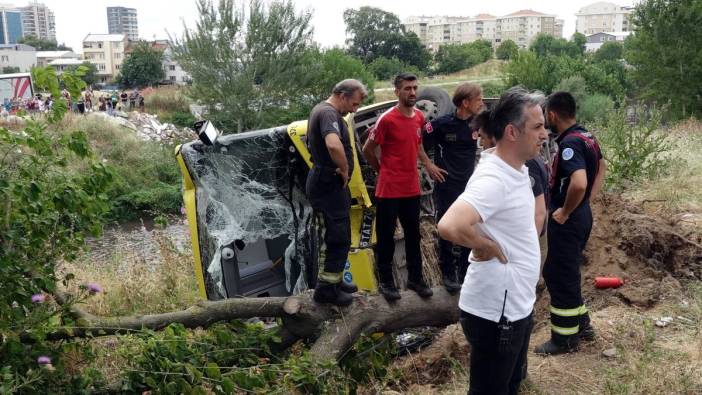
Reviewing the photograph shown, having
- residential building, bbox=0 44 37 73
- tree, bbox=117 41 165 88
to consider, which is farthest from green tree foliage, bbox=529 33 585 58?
residential building, bbox=0 44 37 73

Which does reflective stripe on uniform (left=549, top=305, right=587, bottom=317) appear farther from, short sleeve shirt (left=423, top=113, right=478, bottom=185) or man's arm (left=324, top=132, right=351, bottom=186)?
man's arm (left=324, top=132, right=351, bottom=186)

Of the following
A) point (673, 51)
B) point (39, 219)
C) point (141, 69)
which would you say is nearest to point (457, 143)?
point (39, 219)

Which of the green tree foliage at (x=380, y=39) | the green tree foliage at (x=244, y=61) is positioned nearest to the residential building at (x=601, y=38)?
the green tree foliage at (x=380, y=39)

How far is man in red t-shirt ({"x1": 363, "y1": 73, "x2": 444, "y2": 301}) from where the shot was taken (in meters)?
4.54

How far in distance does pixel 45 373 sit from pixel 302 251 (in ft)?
7.07

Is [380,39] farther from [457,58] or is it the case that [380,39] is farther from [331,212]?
[331,212]

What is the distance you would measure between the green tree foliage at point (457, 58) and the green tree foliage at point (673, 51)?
53925 mm

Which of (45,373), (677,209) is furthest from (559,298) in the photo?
(677,209)

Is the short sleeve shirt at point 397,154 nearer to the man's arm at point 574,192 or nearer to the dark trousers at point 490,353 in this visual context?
the man's arm at point 574,192

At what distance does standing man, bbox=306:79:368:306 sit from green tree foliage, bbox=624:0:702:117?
2236 centimetres

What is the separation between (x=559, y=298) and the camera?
429 cm

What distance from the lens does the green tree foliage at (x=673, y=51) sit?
23594 mm

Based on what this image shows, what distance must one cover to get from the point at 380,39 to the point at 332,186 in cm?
7927

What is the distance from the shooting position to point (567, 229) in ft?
14.0
